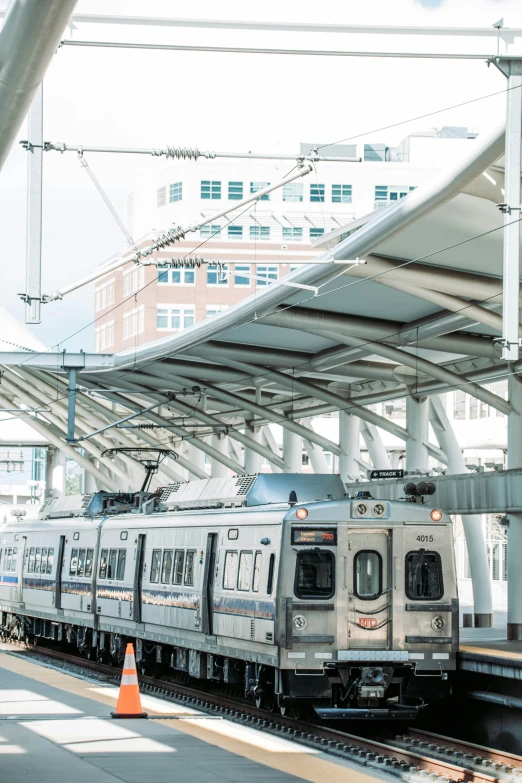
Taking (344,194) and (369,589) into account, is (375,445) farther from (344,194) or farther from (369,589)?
(344,194)

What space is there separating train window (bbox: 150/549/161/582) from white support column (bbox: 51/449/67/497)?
39856 mm

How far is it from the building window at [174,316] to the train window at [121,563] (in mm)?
65365

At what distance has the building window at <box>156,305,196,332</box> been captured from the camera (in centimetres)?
8762

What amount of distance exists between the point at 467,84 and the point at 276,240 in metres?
75.6

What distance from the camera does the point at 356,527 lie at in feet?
50.2

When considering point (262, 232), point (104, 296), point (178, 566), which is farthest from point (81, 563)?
point (104, 296)

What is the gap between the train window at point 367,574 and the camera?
15234 mm

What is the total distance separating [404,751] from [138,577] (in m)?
9.39

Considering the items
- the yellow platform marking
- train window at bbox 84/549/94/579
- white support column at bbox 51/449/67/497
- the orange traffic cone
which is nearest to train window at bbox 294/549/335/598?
the yellow platform marking

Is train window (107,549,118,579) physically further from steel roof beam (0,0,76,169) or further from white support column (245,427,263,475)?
white support column (245,427,263,475)

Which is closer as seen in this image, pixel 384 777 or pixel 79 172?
pixel 384 777

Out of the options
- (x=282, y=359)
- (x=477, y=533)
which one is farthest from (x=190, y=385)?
(x=477, y=533)

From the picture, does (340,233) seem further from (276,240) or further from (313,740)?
(276,240)

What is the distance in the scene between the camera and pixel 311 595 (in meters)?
15.0
